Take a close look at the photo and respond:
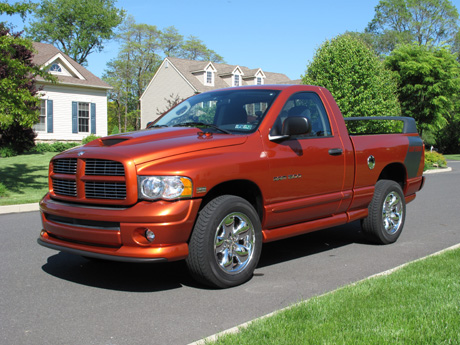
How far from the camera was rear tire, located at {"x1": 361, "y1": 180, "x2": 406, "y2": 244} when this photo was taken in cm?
691

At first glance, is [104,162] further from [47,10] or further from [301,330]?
[47,10]

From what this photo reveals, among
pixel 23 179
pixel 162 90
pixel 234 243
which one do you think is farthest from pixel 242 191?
pixel 162 90

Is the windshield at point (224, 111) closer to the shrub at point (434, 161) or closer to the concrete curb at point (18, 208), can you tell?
the concrete curb at point (18, 208)

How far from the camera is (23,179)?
601 inches

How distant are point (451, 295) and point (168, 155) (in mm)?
2688

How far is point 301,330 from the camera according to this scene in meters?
3.59

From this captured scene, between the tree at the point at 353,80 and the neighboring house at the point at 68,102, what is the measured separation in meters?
13.1

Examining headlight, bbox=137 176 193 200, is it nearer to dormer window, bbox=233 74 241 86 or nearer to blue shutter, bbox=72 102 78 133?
blue shutter, bbox=72 102 78 133

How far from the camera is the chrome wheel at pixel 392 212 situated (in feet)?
23.4

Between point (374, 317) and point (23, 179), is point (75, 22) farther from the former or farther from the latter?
point (374, 317)

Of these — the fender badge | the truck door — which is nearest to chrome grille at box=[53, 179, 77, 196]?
the truck door

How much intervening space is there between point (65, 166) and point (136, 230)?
1.16m

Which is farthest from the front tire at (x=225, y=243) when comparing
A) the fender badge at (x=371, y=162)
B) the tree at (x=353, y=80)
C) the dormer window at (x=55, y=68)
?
the dormer window at (x=55, y=68)

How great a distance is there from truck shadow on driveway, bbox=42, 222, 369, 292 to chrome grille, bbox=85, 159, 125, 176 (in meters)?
1.16
